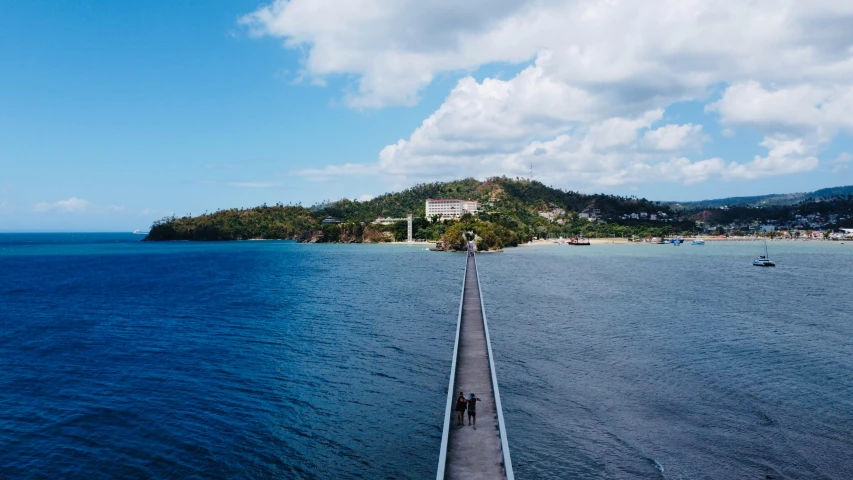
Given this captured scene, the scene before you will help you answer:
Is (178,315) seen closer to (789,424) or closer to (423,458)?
(423,458)

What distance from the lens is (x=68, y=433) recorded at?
67.1 ft

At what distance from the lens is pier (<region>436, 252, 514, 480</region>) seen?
579 inches

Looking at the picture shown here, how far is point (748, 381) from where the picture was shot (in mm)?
26781

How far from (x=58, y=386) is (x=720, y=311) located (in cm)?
5194

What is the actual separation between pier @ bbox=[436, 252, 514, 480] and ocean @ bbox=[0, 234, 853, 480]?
1.77 meters

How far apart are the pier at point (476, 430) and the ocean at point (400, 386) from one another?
1.77 metres

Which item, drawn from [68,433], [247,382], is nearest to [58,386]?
[68,433]

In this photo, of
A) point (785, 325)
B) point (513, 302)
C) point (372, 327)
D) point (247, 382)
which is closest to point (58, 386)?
point (247, 382)

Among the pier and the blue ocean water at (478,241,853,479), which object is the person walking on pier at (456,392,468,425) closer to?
the pier

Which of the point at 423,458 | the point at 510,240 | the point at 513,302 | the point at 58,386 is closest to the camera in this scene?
the point at 423,458

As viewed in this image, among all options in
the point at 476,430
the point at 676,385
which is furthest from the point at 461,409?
the point at 676,385

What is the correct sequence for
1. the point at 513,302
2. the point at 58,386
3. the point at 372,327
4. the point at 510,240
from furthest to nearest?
the point at 510,240, the point at 513,302, the point at 372,327, the point at 58,386

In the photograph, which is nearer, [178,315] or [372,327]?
[372,327]

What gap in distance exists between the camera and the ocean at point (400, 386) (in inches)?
726
